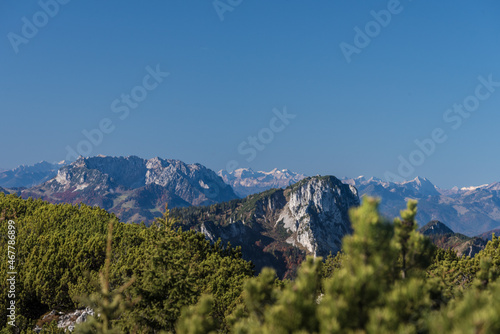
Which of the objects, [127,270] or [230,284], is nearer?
[230,284]

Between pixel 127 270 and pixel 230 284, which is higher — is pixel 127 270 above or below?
above

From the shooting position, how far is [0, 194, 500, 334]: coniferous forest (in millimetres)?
6648

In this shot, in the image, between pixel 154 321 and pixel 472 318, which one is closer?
pixel 472 318

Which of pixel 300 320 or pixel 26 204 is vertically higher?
pixel 26 204

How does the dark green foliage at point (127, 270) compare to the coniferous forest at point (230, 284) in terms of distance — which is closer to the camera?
the coniferous forest at point (230, 284)

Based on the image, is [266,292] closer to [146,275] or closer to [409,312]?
[409,312]

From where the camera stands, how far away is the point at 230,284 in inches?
1404

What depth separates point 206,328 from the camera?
24.9ft

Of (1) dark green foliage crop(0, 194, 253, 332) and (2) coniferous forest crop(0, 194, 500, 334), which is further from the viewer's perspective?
(1) dark green foliage crop(0, 194, 253, 332)

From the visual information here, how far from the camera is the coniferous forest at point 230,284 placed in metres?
6.65

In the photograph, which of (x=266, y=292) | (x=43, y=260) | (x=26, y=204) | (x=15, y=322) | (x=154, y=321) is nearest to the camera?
(x=266, y=292)

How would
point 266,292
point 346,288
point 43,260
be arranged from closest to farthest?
point 346,288
point 266,292
point 43,260

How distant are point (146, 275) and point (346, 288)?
2301 centimetres

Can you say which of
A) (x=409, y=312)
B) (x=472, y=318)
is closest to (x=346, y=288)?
(x=409, y=312)
